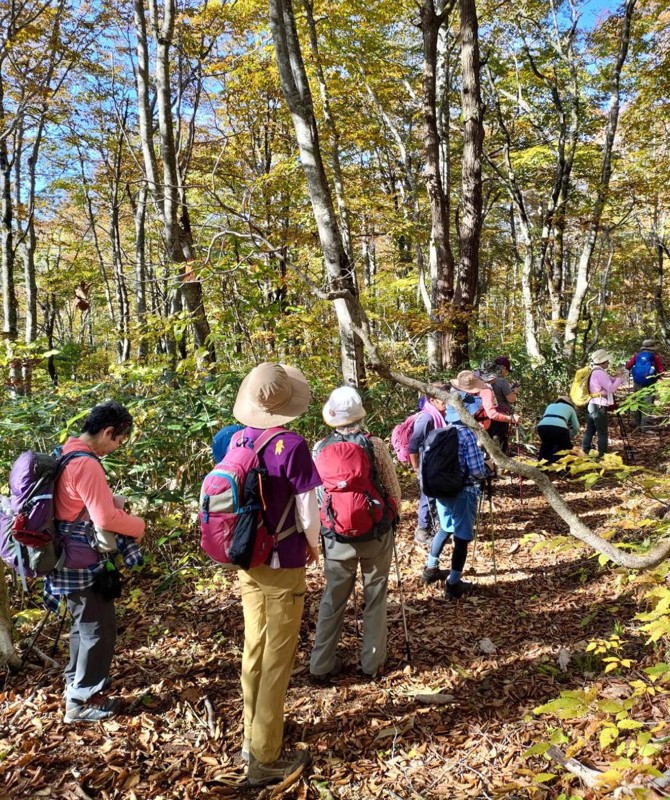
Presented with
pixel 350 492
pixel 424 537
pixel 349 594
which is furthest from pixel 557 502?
pixel 424 537

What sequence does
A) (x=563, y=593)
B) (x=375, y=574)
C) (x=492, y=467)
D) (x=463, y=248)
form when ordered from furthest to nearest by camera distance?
1. (x=463, y=248)
2. (x=492, y=467)
3. (x=563, y=593)
4. (x=375, y=574)

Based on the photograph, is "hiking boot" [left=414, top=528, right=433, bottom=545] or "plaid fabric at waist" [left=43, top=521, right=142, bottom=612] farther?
"hiking boot" [left=414, top=528, right=433, bottom=545]

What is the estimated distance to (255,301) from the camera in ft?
22.5

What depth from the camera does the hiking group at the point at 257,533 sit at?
2.52 metres

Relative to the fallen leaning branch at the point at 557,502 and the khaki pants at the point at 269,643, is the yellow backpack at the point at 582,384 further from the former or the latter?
the fallen leaning branch at the point at 557,502

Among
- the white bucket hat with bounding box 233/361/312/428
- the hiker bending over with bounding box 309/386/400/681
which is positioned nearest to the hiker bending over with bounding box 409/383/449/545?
the hiker bending over with bounding box 309/386/400/681

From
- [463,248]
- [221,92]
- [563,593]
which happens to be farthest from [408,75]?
[563,593]

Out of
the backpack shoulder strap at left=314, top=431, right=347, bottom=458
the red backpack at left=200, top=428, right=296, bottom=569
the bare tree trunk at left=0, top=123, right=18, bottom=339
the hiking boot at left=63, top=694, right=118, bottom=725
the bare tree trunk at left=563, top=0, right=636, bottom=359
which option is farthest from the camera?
the bare tree trunk at left=0, top=123, right=18, bottom=339

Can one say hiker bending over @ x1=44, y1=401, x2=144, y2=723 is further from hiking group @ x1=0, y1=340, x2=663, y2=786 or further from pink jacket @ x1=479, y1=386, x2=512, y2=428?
pink jacket @ x1=479, y1=386, x2=512, y2=428

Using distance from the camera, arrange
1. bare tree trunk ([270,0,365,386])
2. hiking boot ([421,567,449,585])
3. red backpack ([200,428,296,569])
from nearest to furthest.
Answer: red backpack ([200,428,296,569])
hiking boot ([421,567,449,585])
bare tree trunk ([270,0,365,386])

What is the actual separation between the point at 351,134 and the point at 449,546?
11264 mm

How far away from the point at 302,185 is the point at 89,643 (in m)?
10.8

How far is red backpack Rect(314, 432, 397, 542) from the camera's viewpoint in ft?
10.5

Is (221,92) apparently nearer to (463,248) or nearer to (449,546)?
(463,248)
